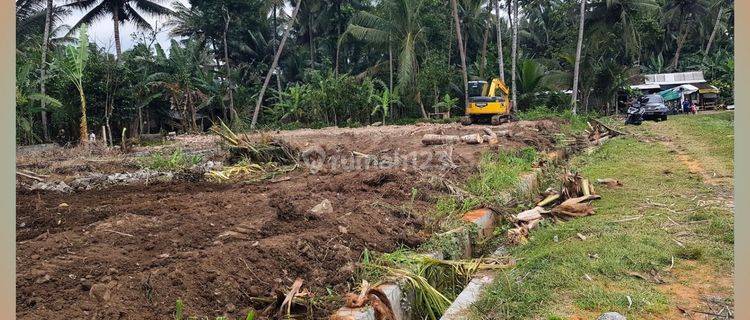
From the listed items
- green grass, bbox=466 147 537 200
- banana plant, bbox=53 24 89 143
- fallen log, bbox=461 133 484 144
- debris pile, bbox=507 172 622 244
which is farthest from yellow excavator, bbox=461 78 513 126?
banana plant, bbox=53 24 89 143

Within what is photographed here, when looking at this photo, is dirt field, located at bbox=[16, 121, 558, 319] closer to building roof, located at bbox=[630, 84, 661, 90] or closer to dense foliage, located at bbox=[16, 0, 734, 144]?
dense foliage, located at bbox=[16, 0, 734, 144]

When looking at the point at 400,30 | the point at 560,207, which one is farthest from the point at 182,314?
the point at 400,30

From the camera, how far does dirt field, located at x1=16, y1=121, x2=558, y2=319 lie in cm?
343

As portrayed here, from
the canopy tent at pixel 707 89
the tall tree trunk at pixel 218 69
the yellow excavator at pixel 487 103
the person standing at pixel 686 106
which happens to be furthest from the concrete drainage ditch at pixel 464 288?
the canopy tent at pixel 707 89

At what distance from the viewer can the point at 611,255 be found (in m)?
4.54

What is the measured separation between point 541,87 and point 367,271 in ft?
83.8

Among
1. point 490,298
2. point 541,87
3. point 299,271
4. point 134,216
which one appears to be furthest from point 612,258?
point 541,87

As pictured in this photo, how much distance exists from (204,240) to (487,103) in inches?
607

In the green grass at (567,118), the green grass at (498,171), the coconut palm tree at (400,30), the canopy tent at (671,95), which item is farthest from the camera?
the canopy tent at (671,95)

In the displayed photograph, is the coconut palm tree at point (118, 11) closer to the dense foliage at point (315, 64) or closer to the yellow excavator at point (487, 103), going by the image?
the dense foliage at point (315, 64)

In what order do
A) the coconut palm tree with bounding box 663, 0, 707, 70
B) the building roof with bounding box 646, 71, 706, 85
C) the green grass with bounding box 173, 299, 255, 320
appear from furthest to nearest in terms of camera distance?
the coconut palm tree with bounding box 663, 0, 707, 70 < the building roof with bounding box 646, 71, 706, 85 < the green grass with bounding box 173, 299, 255, 320

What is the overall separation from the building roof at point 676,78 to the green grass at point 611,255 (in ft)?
102

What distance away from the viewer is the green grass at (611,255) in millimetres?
3656

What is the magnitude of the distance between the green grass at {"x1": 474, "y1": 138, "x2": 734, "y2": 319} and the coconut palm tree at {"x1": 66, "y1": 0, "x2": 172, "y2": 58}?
2625cm
